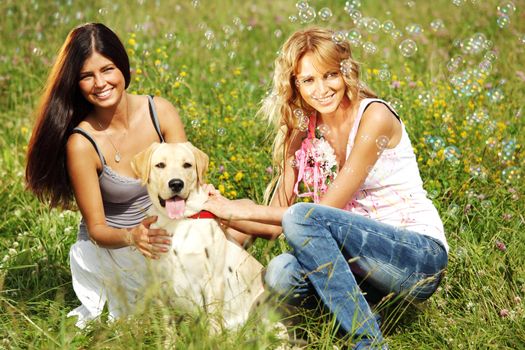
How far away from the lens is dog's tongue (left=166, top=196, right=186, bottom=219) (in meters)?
3.66

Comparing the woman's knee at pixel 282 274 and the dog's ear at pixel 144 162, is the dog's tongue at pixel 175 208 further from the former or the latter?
the woman's knee at pixel 282 274

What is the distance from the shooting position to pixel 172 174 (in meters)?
3.64

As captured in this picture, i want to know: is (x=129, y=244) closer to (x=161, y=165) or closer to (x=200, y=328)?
(x=161, y=165)

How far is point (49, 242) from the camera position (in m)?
4.94

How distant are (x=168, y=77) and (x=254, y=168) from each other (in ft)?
3.91

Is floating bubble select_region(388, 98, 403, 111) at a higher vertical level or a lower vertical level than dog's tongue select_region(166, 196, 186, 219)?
higher

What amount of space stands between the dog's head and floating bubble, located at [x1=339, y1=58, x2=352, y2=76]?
87cm

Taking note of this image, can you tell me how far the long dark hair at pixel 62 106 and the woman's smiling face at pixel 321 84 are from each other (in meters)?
1.03

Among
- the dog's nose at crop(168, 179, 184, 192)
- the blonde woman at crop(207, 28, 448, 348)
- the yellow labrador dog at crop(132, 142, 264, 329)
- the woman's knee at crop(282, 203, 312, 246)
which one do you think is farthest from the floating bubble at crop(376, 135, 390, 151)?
the dog's nose at crop(168, 179, 184, 192)

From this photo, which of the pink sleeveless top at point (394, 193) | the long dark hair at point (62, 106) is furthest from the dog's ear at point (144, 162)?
the pink sleeveless top at point (394, 193)

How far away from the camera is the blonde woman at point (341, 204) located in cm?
363

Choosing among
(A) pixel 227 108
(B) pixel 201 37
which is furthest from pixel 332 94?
(B) pixel 201 37

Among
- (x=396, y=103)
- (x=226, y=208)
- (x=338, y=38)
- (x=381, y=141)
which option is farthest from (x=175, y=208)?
(x=396, y=103)

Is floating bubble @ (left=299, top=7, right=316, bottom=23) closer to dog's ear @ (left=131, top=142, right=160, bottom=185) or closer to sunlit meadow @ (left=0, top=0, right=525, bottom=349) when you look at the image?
sunlit meadow @ (left=0, top=0, right=525, bottom=349)
